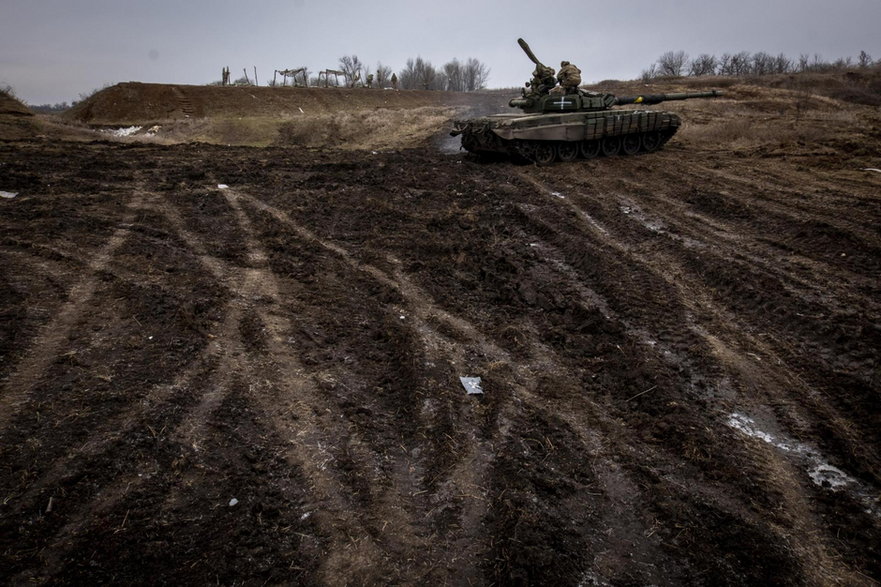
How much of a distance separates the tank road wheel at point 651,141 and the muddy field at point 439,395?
6.85m

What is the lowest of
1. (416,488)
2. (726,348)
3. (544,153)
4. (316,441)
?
(416,488)

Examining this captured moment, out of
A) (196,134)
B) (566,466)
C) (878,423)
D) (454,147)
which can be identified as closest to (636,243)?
(878,423)

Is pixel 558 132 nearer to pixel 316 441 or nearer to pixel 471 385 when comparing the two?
pixel 471 385

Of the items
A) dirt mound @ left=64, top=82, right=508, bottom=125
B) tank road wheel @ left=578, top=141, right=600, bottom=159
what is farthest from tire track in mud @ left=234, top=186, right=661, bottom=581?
dirt mound @ left=64, top=82, right=508, bottom=125

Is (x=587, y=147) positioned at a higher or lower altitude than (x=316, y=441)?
higher

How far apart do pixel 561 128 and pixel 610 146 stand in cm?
231

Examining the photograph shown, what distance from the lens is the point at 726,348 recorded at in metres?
4.96

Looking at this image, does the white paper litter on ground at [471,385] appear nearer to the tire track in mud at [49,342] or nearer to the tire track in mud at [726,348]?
the tire track in mud at [726,348]

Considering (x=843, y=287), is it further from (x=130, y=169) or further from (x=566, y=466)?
(x=130, y=169)

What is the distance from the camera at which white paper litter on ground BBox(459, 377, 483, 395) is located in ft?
14.1

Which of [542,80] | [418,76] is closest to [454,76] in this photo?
[418,76]

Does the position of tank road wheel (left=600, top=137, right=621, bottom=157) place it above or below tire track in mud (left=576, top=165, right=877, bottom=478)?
above

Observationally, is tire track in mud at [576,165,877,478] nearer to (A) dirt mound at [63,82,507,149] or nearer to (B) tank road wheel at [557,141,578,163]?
(B) tank road wheel at [557,141,578,163]

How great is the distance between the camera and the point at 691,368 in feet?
15.4
